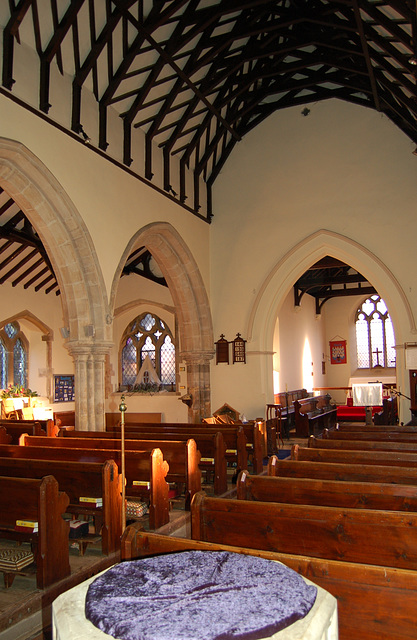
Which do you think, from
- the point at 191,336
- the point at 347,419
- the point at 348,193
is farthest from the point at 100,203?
the point at 347,419

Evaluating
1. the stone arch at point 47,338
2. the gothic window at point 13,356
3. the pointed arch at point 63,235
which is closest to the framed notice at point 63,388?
the stone arch at point 47,338

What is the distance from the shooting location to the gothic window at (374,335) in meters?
17.5

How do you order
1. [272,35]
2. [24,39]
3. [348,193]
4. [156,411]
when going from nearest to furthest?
[24,39] < [272,35] < [348,193] < [156,411]

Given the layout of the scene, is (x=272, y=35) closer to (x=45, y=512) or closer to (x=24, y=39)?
(x=24, y=39)

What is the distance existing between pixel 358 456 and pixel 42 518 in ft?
7.84

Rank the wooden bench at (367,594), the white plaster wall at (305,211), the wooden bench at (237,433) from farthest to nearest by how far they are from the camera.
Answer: the white plaster wall at (305,211), the wooden bench at (237,433), the wooden bench at (367,594)

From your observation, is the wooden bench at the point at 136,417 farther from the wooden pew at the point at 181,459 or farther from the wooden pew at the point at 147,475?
the wooden pew at the point at 147,475

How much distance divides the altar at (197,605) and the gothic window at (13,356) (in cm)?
1237

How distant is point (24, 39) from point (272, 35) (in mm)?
Answer: 4193

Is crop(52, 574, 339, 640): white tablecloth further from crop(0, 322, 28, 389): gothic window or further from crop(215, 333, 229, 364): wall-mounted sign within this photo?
crop(0, 322, 28, 389): gothic window

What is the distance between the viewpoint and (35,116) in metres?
6.44

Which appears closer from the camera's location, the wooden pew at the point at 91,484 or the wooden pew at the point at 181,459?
the wooden pew at the point at 91,484

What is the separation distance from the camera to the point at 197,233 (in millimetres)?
10742

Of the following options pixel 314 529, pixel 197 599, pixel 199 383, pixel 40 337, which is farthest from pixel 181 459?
pixel 40 337
